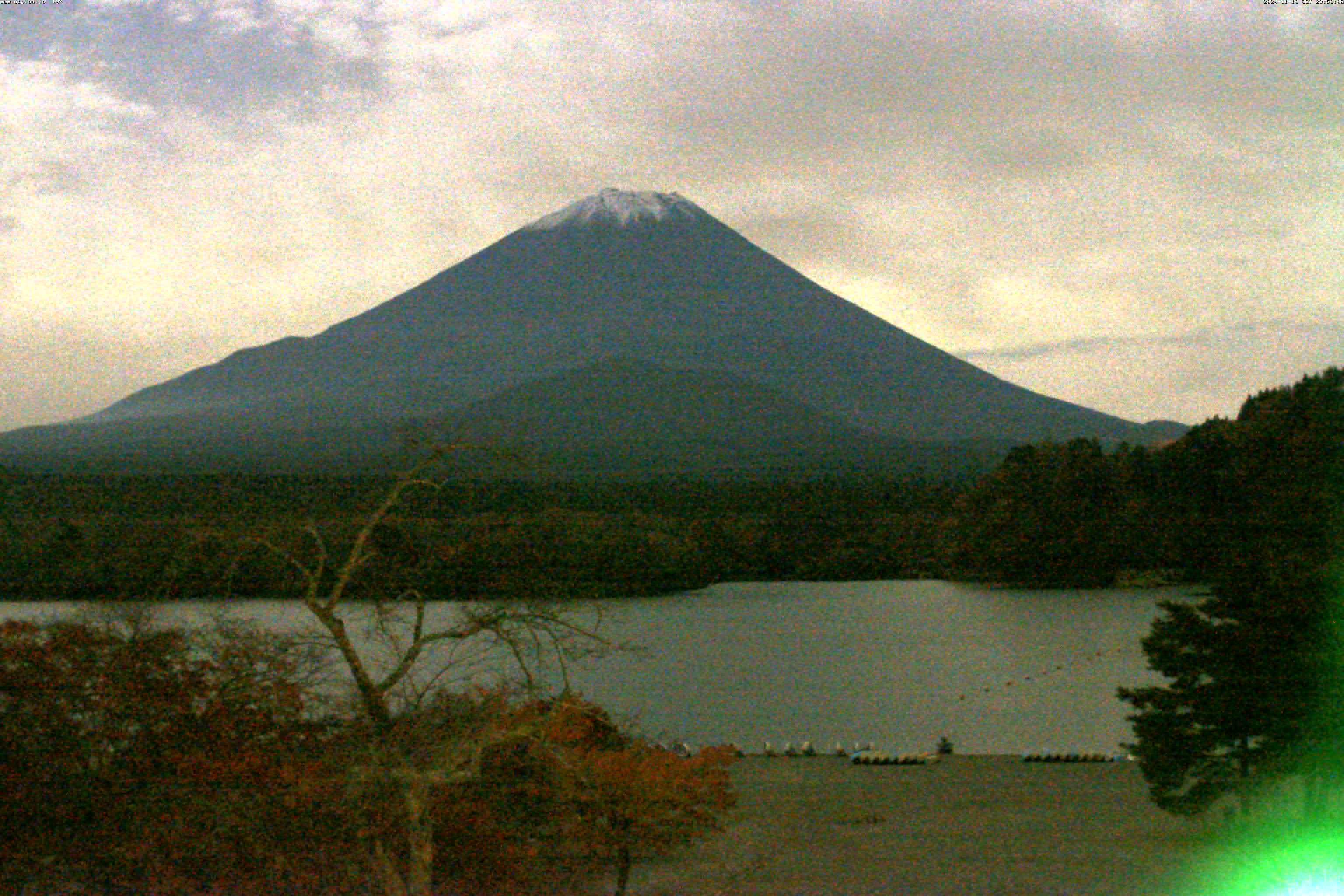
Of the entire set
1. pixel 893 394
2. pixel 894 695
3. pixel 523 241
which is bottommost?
pixel 894 695

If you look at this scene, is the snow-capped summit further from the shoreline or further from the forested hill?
the shoreline

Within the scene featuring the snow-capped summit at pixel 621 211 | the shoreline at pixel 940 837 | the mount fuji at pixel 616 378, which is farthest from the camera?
the snow-capped summit at pixel 621 211

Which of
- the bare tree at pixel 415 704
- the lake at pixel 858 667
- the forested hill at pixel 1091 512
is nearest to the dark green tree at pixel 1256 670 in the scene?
the lake at pixel 858 667

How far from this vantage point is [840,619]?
3666cm

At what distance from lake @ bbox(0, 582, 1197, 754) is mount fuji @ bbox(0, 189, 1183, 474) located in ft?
56.3

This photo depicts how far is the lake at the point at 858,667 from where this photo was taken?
20703mm

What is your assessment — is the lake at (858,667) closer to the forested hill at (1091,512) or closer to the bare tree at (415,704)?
the bare tree at (415,704)

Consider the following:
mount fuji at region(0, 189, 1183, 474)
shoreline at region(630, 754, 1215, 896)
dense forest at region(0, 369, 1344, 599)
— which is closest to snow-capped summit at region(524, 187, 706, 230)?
mount fuji at region(0, 189, 1183, 474)

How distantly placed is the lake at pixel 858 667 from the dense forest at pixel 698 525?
111 centimetres

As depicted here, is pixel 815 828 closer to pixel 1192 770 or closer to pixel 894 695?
pixel 1192 770

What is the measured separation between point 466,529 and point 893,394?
5494 centimetres

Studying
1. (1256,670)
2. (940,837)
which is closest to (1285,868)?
(1256,670)

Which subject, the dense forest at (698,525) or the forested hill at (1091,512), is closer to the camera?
the dense forest at (698,525)

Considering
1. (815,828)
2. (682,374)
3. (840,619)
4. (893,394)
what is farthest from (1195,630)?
(893,394)
